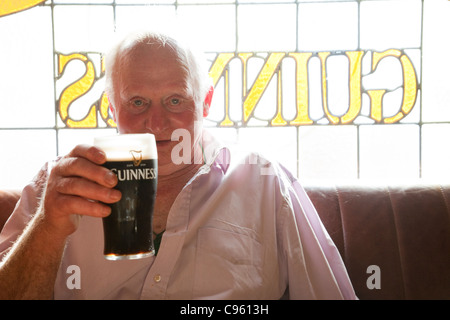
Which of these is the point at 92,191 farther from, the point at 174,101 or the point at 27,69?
the point at 27,69

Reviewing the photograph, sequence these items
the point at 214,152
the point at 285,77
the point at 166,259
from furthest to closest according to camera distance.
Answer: the point at 285,77 → the point at 214,152 → the point at 166,259

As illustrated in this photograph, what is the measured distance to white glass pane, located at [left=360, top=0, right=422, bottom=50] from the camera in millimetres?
2729

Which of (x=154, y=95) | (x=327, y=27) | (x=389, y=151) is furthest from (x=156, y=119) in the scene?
(x=389, y=151)

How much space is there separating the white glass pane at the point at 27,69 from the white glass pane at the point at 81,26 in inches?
3.0

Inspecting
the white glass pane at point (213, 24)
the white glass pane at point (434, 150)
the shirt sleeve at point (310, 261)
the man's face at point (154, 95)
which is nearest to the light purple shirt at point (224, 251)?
the shirt sleeve at point (310, 261)

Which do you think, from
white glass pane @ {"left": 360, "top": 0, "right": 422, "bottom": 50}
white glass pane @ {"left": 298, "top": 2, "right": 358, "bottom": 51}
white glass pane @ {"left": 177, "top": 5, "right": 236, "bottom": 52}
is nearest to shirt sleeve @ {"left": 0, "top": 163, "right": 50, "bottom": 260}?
white glass pane @ {"left": 177, "top": 5, "right": 236, "bottom": 52}

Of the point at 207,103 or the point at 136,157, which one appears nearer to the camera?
the point at 136,157

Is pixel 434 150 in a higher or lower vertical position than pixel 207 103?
lower

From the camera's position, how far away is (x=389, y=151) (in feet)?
9.11

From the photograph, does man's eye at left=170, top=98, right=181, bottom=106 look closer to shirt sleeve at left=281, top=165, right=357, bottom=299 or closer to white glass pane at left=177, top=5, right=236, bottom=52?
shirt sleeve at left=281, top=165, right=357, bottom=299

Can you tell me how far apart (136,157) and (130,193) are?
78 millimetres

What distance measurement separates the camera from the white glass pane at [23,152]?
277 cm

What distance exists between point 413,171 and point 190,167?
183cm

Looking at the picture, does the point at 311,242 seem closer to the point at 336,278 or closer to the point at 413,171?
the point at 336,278
